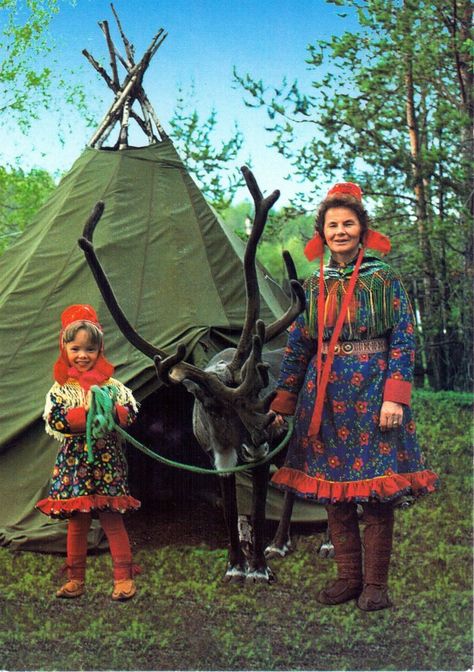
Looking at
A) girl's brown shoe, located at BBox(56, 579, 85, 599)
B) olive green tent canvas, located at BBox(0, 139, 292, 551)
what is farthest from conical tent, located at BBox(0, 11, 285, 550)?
girl's brown shoe, located at BBox(56, 579, 85, 599)

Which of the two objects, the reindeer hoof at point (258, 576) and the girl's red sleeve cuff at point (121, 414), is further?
the reindeer hoof at point (258, 576)

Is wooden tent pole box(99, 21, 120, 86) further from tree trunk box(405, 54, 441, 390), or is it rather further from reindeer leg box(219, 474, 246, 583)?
reindeer leg box(219, 474, 246, 583)

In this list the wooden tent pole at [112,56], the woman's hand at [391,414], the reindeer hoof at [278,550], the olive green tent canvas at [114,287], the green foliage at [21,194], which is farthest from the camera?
the green foliage at [21,194]

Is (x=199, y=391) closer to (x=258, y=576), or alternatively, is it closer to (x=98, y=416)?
(x=98, y=416)

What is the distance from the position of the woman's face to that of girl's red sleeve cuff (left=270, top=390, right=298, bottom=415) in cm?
69

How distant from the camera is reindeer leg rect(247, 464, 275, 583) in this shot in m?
4.48

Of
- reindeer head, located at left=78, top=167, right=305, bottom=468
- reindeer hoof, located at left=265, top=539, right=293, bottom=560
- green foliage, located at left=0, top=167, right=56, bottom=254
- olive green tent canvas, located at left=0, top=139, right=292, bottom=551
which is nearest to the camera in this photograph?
reindeer head, located at left=78, top=167, right=305, bottom=468

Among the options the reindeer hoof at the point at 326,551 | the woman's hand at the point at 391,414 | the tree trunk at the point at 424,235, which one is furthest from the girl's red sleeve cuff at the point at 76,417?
the tree trunk at the point at 424,235

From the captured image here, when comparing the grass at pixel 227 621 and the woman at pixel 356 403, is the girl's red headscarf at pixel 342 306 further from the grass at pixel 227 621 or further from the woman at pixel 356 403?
the grass at pixel 227 621

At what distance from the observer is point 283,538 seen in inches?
205

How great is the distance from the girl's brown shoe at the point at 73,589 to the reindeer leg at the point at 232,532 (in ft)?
2.45

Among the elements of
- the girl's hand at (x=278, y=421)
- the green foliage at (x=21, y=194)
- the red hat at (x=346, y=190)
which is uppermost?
the green foliage at (x=21, y=194)

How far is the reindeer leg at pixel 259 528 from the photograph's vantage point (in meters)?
4.48

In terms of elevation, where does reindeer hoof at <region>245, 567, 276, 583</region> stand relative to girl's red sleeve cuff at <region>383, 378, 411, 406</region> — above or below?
below
